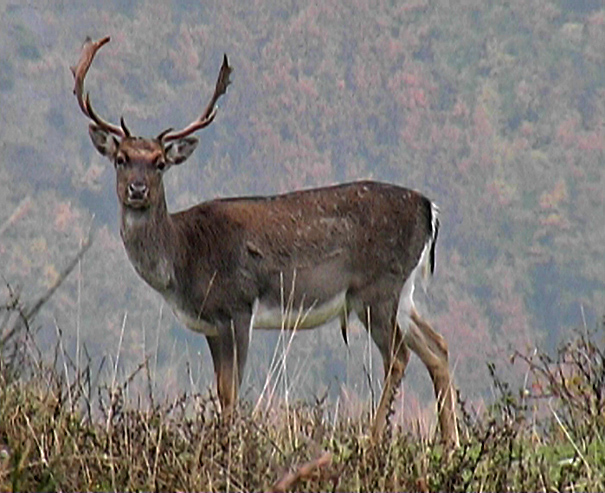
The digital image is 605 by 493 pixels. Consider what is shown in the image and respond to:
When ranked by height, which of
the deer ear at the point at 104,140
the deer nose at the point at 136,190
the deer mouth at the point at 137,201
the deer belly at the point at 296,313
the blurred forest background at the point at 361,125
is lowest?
the blurred forest background at the point at 361,125

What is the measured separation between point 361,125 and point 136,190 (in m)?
89.0

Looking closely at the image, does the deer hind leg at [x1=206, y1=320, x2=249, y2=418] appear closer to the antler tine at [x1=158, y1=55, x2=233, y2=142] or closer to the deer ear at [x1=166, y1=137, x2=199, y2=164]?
the deer ear at [x1=166, y1=137, x2=199, y2=164]

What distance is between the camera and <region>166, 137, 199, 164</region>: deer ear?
1002 centimetres

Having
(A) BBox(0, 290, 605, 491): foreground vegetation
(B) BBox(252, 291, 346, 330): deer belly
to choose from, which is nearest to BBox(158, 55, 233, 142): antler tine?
(B) BBox(252, 291, 346, 330): deer belly

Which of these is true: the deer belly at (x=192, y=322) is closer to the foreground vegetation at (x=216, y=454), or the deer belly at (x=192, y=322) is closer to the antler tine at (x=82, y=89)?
the antler tine at (x=82, y=89)

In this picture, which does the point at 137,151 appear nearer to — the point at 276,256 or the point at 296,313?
the point at 276,256

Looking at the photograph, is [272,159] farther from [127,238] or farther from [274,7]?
[127,238]

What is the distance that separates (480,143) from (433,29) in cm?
1029

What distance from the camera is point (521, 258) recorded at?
266 ft

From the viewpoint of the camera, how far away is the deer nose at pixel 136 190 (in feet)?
31.3

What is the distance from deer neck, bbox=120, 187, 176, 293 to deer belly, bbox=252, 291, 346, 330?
20.3 inches

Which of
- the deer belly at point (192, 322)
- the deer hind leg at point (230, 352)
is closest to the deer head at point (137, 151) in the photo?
the deer belly at point (192, 322)

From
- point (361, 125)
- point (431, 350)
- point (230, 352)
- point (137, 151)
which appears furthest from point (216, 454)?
point (361, 125)

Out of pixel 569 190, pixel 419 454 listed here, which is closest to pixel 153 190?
pixel 419 454
